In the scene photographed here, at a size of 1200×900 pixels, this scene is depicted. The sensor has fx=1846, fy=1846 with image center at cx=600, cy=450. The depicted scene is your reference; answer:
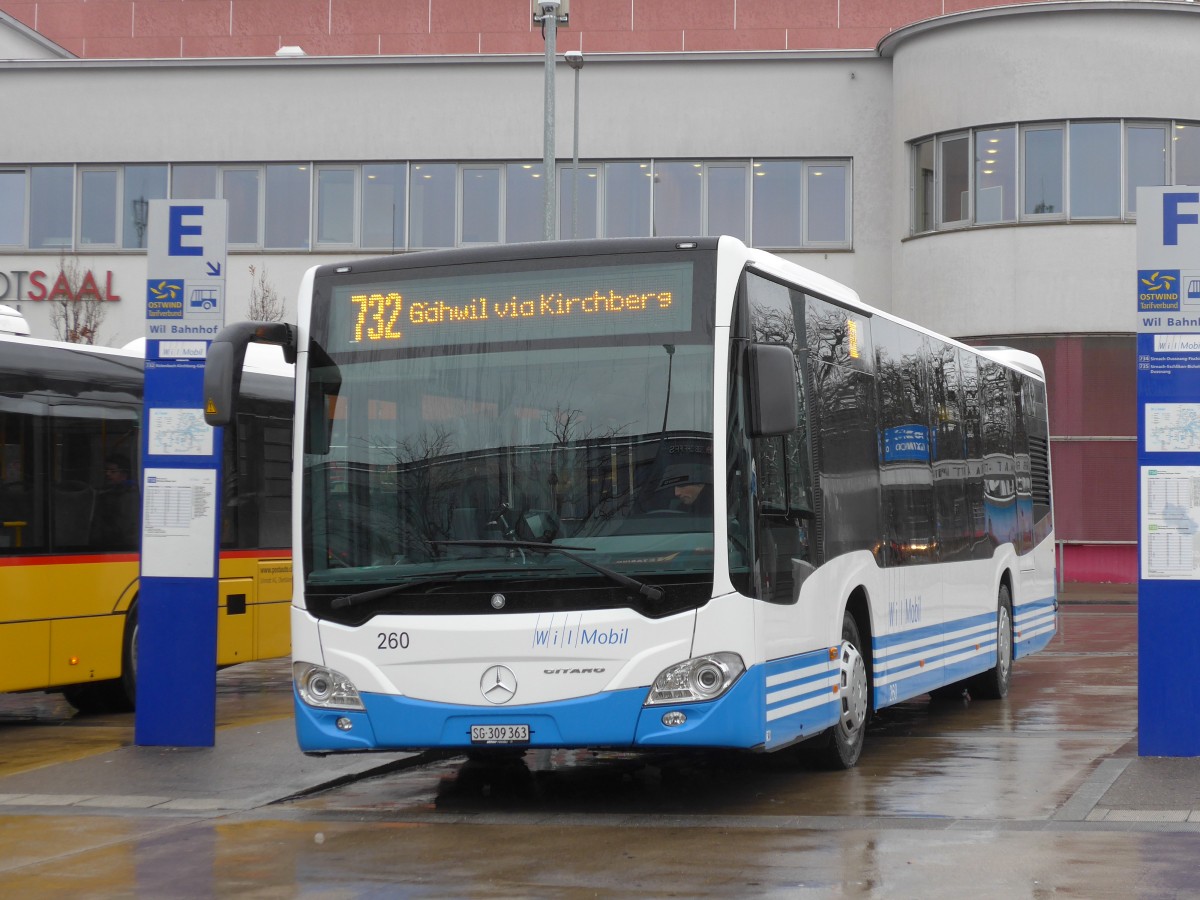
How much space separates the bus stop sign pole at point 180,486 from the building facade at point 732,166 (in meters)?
23.0

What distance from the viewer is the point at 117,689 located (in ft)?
50.4

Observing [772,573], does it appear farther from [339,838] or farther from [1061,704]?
[1061,704]

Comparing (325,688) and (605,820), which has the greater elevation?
(325,688)

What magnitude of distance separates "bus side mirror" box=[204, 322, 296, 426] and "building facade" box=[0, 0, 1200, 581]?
25.2 meters

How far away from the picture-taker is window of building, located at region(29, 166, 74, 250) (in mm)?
38438

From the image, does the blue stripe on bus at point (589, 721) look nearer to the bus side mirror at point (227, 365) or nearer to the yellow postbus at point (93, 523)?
the bus side mirror at point (227, 365)

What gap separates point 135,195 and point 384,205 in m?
5.30

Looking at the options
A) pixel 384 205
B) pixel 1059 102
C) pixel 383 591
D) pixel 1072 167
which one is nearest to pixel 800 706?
pixel 383 591

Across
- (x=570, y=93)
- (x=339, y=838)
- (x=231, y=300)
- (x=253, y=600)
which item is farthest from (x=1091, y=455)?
(x=339, y=838)

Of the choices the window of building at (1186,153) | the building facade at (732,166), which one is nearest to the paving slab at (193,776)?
the building facade at (732,166)

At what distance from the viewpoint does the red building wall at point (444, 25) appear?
4591 centimetres

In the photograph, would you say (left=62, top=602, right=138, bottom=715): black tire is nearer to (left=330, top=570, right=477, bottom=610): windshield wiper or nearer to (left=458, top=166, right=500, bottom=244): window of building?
(left=330, top=570, right=477, bottom=610): windshield wiper

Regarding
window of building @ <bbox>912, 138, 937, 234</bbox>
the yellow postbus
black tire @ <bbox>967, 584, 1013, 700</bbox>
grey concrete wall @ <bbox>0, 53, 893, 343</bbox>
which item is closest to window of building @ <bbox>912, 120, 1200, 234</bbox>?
window of building @ <bbox>912, 138, 937, 234</bbox>

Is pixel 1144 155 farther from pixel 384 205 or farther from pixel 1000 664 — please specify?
pixel 1000 664
